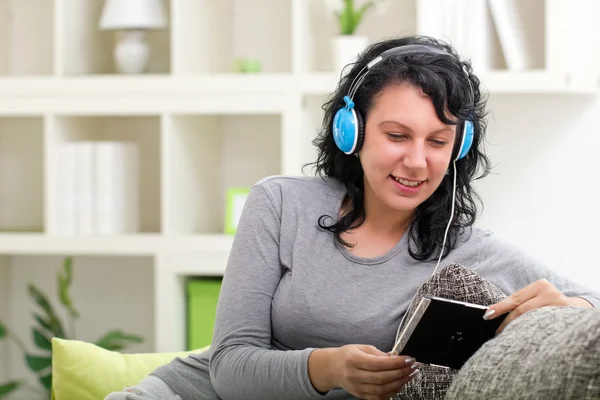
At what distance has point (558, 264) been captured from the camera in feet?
8.96

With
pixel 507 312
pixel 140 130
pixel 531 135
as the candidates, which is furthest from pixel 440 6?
pixel 507 312

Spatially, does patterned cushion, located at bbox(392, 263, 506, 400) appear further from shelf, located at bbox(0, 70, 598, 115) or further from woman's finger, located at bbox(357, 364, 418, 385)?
shelf, located at bbox(0, 70, 598, 115)

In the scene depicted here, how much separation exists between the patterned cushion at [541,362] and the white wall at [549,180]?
185 centimetres

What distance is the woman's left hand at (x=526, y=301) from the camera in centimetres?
106

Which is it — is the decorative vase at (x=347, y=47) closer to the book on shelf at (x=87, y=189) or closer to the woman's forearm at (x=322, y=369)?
the book on shelf at (x=87, y=189)

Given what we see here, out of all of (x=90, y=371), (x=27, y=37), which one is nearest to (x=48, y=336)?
(x=27, y=37)

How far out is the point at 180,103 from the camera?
257cm

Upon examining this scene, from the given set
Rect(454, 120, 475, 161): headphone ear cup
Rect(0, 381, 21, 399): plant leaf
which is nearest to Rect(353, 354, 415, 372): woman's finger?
Rect(454, 120, 475, 161): headphone ear cup

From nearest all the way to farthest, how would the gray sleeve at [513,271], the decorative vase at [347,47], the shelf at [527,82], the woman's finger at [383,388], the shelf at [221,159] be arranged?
the woman's finger at [383,388]
the gray sleeve at [513,271]
the shelf at [527,82]
the decorative vase at [347,47]
the shelf at [221,159]

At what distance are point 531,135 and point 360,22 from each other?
2.08ft

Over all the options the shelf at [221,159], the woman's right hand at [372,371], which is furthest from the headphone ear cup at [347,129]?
the shelf at [221,159]

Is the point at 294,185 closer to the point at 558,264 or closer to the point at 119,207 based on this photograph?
the point at 119,207

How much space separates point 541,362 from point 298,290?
619 millimetres

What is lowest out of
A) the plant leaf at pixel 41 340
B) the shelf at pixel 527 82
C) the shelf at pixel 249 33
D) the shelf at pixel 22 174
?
the plant leaf at pixel 41 340
